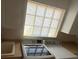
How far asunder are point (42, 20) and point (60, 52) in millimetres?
468

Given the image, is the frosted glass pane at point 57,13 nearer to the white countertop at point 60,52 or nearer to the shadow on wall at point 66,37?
the shadow on wall at point 66,37

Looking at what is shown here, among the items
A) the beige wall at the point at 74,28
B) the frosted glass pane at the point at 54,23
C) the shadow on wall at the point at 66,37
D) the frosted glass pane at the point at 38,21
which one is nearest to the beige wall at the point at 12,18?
the frosted glass pane at the point at 38,21

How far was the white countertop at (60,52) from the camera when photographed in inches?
41.3

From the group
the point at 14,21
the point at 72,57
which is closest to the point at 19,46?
the point at 14,21

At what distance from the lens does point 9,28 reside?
1267mm

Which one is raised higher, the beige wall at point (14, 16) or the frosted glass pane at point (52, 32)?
the beige wall at point (14, 16)

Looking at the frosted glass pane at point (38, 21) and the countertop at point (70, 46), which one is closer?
the countertop at point (70, 46)

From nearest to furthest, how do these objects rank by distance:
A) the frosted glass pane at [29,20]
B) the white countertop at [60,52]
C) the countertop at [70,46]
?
the white countertop at [60,52] < the countertop at [70,46] < the frosted glass pane at [29,20]

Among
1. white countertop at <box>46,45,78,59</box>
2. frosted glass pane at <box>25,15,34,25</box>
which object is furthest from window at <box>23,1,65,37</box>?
white countertop at <box>46,45,78,59</box>

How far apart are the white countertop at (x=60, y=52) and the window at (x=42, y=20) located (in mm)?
160

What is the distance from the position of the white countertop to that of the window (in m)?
0.16

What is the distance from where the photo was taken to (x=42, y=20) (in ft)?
4.30

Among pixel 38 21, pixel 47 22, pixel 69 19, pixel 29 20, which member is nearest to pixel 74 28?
pixel 69 19

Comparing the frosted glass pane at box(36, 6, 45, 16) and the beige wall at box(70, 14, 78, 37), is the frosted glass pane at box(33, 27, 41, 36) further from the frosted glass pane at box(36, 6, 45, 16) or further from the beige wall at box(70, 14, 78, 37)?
the beige wall at box(70, 14, 78, 37)
